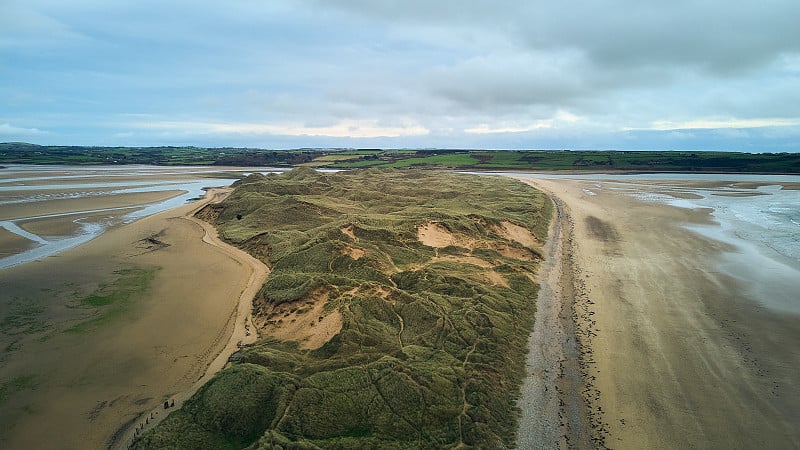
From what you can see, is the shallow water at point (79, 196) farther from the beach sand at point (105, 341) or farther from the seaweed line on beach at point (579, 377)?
the seaweed line on beach at point (579, 377)

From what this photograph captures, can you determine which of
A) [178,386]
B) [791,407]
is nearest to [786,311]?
[791,407]

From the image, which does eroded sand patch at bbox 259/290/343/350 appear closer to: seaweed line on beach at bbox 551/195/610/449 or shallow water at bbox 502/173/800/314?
seaweed line on beach at bbox 551/195/610/449

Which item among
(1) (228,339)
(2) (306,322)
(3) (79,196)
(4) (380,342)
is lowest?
(1) (228,339)

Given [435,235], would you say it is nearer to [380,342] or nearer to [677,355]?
[380,342]

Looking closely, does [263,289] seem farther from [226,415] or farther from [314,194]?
[314,194]

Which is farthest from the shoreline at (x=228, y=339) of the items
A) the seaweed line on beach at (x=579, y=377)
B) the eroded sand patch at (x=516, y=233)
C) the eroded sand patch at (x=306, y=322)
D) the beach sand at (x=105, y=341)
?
the eroded sand patch at (x=516, y=233)

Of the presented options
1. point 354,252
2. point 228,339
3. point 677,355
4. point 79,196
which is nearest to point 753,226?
point 677,355

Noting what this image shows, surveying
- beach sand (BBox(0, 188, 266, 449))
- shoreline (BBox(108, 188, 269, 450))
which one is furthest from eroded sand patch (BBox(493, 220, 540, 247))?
beach sand (BBox(0, 188, 266, 449))

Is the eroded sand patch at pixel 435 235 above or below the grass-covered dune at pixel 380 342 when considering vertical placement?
above
